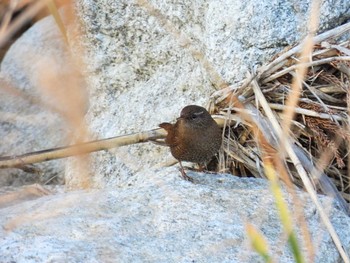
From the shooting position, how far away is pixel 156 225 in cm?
288

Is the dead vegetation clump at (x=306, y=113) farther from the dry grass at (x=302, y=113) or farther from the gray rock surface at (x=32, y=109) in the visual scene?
the gray rock surface at (x=32, y=109)

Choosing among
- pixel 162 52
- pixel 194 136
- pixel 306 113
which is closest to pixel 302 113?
pixel 306 113

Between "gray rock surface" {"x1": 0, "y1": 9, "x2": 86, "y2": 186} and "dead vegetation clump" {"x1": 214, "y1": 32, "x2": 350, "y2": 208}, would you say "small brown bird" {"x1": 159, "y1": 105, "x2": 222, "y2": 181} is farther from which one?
"gray rock surface" {"x1": 0, "y1": 9, "x2": 86, "y2": 186}

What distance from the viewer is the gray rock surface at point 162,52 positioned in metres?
3.84

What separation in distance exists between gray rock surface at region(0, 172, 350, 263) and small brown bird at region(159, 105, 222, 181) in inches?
12.6

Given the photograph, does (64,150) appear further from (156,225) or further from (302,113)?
(302,113)

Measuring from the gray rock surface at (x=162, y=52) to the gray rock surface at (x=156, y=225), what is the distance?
690 millimetres

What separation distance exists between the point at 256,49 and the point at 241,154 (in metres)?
0.52

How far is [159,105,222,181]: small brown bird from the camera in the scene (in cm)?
379

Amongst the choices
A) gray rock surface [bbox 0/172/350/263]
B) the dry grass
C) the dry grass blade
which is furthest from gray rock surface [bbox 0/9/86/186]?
gray rock surface [bbox 0/172/350/263]

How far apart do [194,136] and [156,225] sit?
1072 millimetres

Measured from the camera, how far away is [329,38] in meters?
3.81

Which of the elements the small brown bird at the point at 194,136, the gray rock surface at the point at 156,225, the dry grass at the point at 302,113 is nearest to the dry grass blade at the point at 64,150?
the dry grass at the point at 302,113

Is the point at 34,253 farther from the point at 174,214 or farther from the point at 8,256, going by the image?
the point at 174,214
